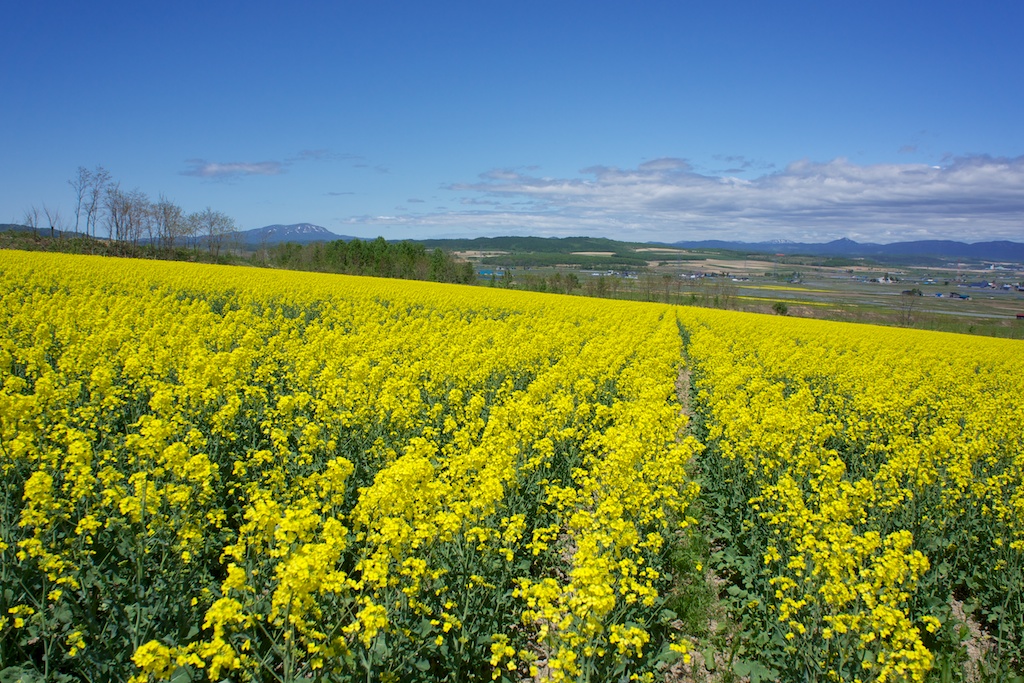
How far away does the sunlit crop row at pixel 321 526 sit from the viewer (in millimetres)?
4039

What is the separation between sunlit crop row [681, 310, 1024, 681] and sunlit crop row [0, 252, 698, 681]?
111 centimetres

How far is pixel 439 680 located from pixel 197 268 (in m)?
44.8

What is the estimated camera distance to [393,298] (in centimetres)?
3409

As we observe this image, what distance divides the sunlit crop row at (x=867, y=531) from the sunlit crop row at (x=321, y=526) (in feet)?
3.64

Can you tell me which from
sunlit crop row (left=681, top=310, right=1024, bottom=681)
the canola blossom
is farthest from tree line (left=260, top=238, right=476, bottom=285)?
sunlit crop row (left=681, top=310, right=1024, bottom=681)

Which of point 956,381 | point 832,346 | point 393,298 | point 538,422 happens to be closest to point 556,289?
point 393,298

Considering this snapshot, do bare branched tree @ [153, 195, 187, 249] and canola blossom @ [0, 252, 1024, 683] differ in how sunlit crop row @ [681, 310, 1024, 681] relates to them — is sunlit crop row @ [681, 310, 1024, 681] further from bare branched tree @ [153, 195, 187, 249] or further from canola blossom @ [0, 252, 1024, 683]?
bare branched tree @ [153, 195, 187, 249]

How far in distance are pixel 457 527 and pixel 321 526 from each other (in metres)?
1.87

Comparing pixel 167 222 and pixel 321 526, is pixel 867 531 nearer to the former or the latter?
pixel 321 526

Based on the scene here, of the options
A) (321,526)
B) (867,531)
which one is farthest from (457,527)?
(867,531)

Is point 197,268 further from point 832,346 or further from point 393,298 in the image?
point 832,346

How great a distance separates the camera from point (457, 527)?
481cm

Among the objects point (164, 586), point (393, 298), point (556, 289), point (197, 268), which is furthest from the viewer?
point (556, 289)

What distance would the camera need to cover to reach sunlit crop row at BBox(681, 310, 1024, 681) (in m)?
4.82
